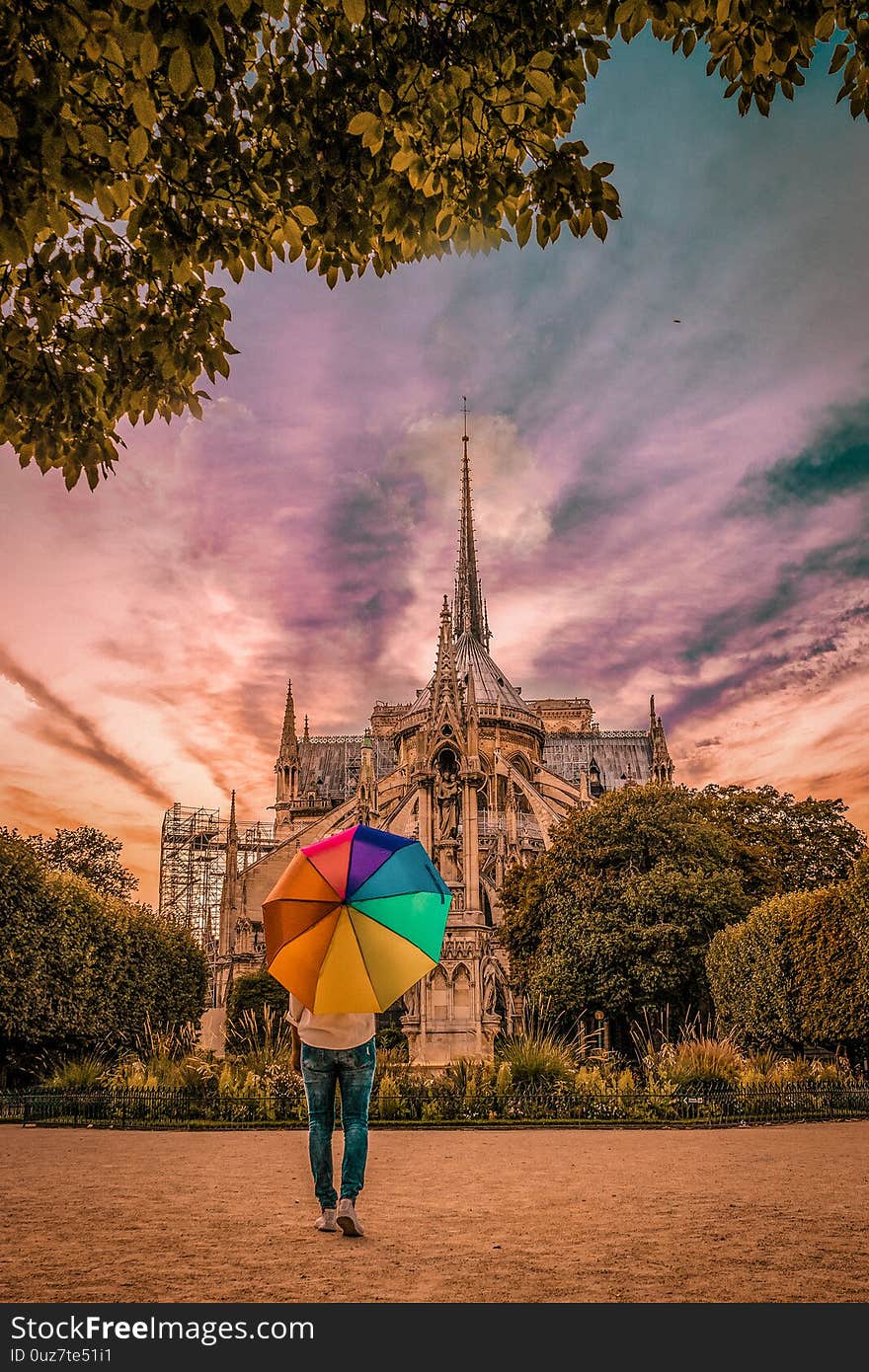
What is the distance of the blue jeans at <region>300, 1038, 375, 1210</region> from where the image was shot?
272 inches

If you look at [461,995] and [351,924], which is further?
[461,995]

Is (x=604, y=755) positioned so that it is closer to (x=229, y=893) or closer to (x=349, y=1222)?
(x=229, y=893)

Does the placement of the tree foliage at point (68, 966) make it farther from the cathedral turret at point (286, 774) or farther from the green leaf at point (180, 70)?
the cathedral turret at point (286, 774)

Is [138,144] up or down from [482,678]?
down

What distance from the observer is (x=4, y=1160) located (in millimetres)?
13258

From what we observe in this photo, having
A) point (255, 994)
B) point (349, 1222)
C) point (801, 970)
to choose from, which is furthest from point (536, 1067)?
point (255, 994)

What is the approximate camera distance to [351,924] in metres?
7.21

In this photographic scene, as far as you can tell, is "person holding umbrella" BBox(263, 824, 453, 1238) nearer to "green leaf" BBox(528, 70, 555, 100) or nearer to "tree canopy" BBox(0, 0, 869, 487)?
"tree canopy" BBox(0, 0, 869, 487)

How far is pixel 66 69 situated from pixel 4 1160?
39.7 feet

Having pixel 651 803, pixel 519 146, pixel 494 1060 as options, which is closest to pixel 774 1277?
pixel 519 146

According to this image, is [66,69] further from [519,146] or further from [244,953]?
[244,953]

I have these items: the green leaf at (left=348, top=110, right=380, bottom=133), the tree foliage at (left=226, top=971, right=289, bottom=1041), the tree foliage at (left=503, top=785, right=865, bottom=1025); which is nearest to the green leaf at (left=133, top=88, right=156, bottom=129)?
the green leaf at (left=348, top=110, right=380, bottom=133)

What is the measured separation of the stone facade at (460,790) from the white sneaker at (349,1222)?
19.5m

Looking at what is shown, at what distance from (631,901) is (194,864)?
46.3m
